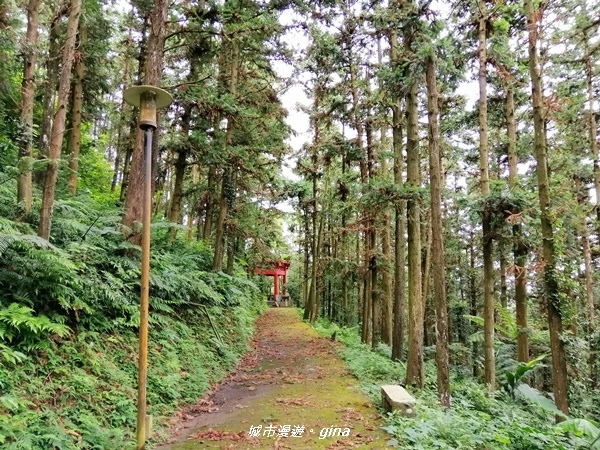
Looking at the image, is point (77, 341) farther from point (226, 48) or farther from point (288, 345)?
point (226, 48)

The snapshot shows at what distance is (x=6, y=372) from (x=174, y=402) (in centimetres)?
231

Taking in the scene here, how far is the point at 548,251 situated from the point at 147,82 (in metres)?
8.01

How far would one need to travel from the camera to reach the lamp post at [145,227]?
3543 millimetres

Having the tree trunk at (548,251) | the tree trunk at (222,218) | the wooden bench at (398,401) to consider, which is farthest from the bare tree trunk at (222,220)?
the tree trunk at (548,251)

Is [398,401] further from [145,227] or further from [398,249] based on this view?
[398,249]

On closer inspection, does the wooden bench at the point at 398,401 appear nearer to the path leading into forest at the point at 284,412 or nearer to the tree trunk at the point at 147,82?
the path leading into forest at the point at 284,412

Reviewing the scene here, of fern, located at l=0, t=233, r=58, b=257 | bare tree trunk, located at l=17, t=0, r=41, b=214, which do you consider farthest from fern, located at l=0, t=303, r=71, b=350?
bare tree trunk, located at l=17, t=0, r=41, b=214

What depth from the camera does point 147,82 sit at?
280 inches

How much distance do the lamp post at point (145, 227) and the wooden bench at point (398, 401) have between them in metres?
3.26

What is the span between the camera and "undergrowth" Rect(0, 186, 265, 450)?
3516 millimetres

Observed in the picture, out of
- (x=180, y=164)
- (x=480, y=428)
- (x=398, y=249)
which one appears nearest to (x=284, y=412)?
(x=480, y=428)

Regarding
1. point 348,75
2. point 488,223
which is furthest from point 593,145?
point 348,75

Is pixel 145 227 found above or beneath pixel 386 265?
above

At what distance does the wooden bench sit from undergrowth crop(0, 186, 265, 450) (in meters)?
3.00
